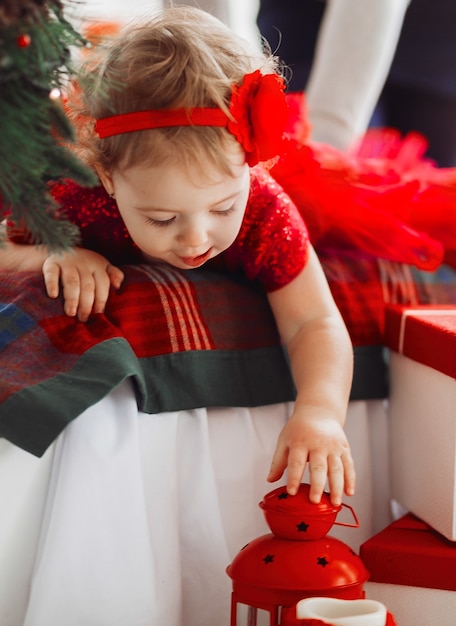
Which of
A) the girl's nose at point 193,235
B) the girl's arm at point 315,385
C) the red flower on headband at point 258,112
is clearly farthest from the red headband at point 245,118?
the girl's arm at point 315,385

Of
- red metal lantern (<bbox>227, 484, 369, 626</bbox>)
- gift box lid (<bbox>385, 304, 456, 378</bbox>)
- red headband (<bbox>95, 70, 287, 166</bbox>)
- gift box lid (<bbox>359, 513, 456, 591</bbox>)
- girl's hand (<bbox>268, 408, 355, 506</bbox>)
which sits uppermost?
red headband (<bbox>95, 70, 287, 166</bbox>)

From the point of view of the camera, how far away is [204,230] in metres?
0.84

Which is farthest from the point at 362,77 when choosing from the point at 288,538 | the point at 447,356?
the point at 288,538

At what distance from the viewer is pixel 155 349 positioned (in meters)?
0.90

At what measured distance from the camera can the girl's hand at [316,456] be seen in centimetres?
78

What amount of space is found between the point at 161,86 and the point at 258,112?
0.35 feet

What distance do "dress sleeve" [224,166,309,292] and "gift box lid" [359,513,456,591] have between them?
337mm

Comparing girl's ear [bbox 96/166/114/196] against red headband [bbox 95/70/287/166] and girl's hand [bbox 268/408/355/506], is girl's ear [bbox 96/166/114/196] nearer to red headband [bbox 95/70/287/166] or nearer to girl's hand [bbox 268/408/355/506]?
red headband [bbox 95/70/287/166]

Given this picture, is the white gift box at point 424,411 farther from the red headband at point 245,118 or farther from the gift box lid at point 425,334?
the red headband at point 245,118

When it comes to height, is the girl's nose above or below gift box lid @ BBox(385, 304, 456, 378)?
above

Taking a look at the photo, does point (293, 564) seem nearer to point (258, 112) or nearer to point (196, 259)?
point (196, 259)

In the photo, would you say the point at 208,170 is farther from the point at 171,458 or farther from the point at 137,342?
the point at 171,458

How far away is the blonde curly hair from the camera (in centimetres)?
82

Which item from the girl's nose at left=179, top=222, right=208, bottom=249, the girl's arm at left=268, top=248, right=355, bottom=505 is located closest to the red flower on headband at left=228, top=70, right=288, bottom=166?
the girl's nose at left=179, top=222, right=208, bottom=249
